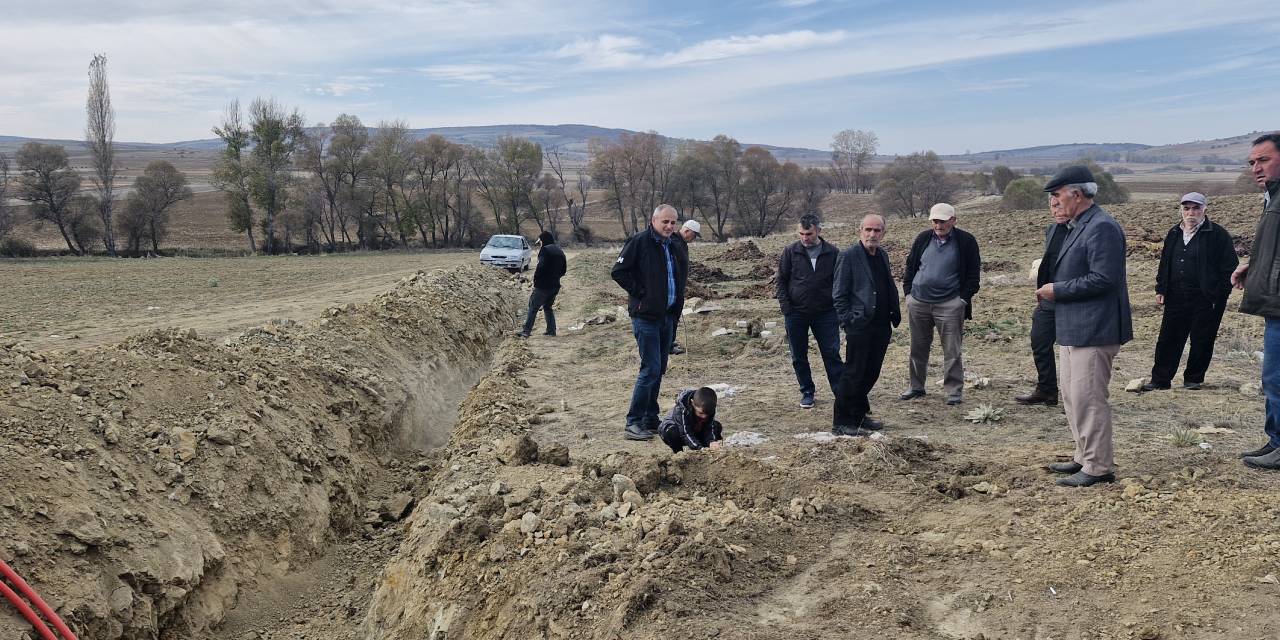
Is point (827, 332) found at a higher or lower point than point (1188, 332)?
higher

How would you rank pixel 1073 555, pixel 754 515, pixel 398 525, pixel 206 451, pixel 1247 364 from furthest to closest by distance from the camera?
1. pixel 1247 364
2. pixel 398 525
3. pixel 206 451
4. pixel 754 515
5. pixel 1073 555

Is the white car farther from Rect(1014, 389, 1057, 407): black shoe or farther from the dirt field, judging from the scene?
Rect(1014, 389, 1057, 407): black shoe

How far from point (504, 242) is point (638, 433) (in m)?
20.2

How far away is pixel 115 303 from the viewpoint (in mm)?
18266

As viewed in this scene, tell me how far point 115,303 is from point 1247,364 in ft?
66.0

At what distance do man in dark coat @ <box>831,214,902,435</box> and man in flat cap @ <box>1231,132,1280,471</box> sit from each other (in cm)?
220

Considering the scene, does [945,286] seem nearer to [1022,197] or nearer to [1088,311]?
[1088,311]

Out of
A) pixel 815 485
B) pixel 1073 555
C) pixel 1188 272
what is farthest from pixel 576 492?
pixel 1188 272

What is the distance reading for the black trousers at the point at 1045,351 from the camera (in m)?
7.05

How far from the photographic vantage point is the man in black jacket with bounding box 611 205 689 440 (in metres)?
6.63

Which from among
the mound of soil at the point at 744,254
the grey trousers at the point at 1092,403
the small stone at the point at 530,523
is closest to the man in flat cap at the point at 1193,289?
the grey trousers at the point at 1092,403

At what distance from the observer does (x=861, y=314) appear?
20.5 feet

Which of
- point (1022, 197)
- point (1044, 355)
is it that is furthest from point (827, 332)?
point (1022, 197)

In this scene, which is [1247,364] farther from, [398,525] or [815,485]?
[398,525]
